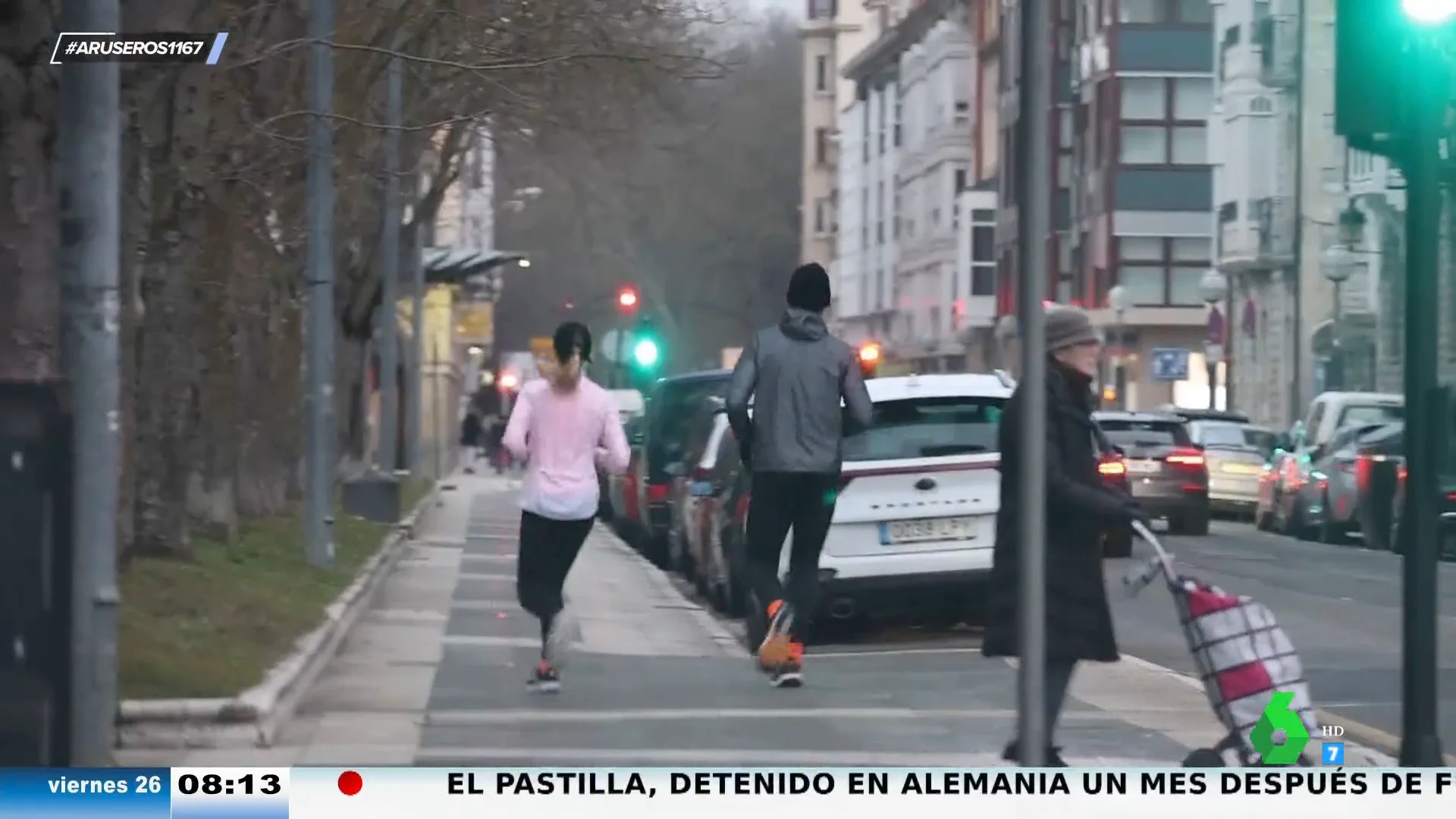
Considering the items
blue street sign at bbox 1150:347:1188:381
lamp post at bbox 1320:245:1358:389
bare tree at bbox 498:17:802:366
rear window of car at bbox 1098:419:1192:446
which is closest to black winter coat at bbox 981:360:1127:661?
bare tree at bbox 498:17:802:366

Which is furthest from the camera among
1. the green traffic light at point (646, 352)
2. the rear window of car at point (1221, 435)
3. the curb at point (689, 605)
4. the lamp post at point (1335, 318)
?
the lamp post at point (1335, 318)

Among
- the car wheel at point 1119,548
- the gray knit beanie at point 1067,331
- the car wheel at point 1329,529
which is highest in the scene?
the gray knit beanie at point 1067,331

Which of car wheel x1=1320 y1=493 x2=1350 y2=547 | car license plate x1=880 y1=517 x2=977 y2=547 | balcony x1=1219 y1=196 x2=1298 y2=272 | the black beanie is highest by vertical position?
balcony x1=1219 y1=196 x2=1298 y2=272

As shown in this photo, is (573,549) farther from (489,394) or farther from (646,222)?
(489,394)

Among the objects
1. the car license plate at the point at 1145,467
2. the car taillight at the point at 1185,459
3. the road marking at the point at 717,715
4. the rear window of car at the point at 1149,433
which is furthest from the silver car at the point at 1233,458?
the road marking at the point at 717,715

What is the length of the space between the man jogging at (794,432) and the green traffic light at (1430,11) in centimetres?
426

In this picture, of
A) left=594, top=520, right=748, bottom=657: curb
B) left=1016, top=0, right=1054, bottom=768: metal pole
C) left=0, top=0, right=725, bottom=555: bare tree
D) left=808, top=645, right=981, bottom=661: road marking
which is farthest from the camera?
left=594, top=520, right=748, bottom=657: curb

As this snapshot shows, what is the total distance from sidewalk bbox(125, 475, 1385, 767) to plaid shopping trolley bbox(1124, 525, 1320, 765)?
78 cm

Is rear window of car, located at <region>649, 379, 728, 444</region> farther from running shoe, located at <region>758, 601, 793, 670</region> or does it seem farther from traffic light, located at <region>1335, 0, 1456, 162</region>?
traffic light, located at <region>1335, 0, 1456, 162</region>

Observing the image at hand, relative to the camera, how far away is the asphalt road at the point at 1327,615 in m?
12.7

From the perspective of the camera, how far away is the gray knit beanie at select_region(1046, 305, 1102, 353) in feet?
28.1

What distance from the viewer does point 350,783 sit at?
7.94m

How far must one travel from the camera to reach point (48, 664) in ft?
26.6

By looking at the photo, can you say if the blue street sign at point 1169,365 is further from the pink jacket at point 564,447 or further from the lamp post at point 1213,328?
the pink jacket at point 564,447
